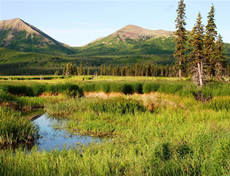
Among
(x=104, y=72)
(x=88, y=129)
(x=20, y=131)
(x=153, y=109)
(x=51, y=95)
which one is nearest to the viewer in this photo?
(x=20, y=131)

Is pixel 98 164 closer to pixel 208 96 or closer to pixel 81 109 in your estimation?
pixel 81 109

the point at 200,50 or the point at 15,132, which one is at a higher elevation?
the point at 200,50

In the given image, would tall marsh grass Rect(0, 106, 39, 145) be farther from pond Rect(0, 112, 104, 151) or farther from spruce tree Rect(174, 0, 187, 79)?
spruce tree Rect(174, 0, 187, 79)

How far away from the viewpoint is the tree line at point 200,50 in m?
25.0

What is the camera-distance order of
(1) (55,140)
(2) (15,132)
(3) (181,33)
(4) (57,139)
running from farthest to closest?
1. (3) (181,33)
2. (4) (57,139)
3. (1) (55,140)
4. (2) (15,132)

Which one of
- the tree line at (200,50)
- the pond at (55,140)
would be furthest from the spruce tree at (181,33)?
the pond at (55,140)

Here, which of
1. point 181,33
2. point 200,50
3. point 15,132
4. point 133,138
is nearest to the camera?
point 133,138

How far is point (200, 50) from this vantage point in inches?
991

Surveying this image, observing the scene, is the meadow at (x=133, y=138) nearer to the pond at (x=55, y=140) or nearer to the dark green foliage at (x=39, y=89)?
the pond at (x=55, y=140)

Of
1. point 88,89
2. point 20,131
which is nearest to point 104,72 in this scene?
point 88,89

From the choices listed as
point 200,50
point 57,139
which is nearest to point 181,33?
point 200,50

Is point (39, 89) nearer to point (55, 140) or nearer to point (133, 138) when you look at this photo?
point (55, 140)

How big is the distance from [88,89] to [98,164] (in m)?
24.4

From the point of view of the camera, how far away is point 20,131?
34.9ft
